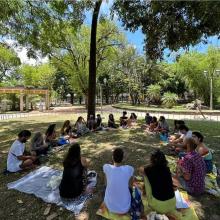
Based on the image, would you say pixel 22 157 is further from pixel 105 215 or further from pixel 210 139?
pixel 210 139

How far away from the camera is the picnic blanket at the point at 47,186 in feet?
17.0

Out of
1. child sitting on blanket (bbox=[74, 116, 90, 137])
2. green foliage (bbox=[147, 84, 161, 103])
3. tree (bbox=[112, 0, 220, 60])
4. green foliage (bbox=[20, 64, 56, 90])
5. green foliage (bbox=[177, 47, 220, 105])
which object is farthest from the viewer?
green foliage (bbox=[20, 64, 56, 90])

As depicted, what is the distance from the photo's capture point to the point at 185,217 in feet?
15.1

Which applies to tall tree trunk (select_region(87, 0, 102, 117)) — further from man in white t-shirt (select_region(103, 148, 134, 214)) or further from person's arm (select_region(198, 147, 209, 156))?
man in white t-shirt (select_region(103, 148, 134, 214))

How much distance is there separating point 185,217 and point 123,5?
7733 mm

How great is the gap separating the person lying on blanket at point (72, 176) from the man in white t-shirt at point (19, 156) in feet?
6.15

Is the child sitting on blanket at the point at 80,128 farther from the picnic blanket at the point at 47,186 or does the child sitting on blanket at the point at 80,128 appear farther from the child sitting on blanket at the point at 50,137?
the picnic blanket at the point at 47,186

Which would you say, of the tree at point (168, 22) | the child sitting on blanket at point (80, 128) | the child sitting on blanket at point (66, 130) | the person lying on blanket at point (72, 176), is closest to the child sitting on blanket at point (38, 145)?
the child sitting on blanket at point (66, 130)

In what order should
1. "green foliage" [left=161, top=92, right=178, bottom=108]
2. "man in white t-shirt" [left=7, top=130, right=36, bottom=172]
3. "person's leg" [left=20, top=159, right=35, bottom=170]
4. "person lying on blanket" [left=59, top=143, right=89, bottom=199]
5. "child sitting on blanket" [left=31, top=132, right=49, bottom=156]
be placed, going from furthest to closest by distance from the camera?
"green foliage" [left=161, top=92, right=178, bottom=108], "child sitting on blanket" [left=31, top=132, right=49, bottom=156], "person's leg" [left=20, top=159, right=35, bottom=170], "man in white t-shirt" [left=7, top=130, right=36, bottom=172], "person lying on blanket" [left=59, top=143, right=89, bottom=199]

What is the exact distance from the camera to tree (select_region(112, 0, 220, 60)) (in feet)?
28.5

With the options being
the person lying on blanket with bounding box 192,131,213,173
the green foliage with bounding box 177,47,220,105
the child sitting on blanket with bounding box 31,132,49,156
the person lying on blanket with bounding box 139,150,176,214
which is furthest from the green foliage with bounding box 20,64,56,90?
the person lying on blanket with bounding box 139,150,176,214

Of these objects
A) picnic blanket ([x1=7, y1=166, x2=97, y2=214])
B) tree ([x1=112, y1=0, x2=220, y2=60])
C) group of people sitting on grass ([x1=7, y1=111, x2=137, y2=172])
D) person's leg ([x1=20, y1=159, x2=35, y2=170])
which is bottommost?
picnic blanket ([x1=7, y1=166, x2=97, y2=214])

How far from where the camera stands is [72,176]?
515 centimetres

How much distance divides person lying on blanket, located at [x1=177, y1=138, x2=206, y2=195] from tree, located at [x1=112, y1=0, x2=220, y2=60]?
14.6 feet
